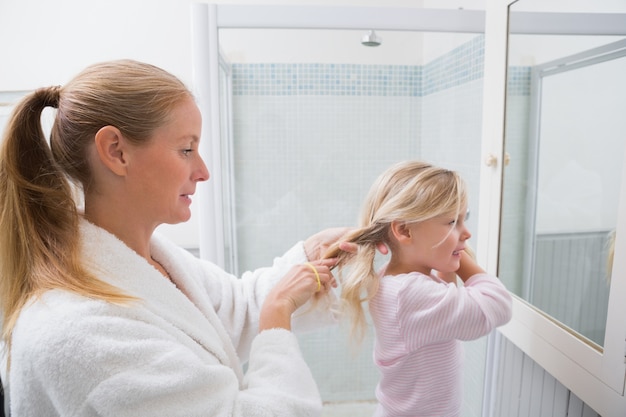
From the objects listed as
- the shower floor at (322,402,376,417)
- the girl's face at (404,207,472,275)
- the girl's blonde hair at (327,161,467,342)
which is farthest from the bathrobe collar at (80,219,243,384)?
the shower floor at (322,402,376,417)

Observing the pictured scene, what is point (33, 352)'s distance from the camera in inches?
22.1

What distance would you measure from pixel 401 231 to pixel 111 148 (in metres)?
0.56

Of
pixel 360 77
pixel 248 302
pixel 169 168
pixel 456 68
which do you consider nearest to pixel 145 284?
pixel 169 168

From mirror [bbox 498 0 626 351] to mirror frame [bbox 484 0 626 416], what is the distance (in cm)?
2

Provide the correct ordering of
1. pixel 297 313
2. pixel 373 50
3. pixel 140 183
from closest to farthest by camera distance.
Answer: pixel 140 183 < pixel 297 313 < pixel 373 50

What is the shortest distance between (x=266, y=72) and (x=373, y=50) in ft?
1.02

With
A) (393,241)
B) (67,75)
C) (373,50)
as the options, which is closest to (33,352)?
(393,241)

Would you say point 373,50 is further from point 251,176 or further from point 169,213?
point 169,213

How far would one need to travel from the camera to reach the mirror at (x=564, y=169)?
30.5 inches

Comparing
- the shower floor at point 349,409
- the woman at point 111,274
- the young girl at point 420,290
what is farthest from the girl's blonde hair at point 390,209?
the shower floor at point 349,409

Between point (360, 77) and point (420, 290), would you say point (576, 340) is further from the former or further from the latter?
point (360, 77)

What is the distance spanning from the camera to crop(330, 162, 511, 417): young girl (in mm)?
840

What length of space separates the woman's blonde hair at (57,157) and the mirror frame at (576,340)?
76 cm

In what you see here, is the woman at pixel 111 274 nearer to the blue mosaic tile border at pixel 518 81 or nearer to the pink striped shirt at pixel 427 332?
the pink striped shirt at pixel 427 332
